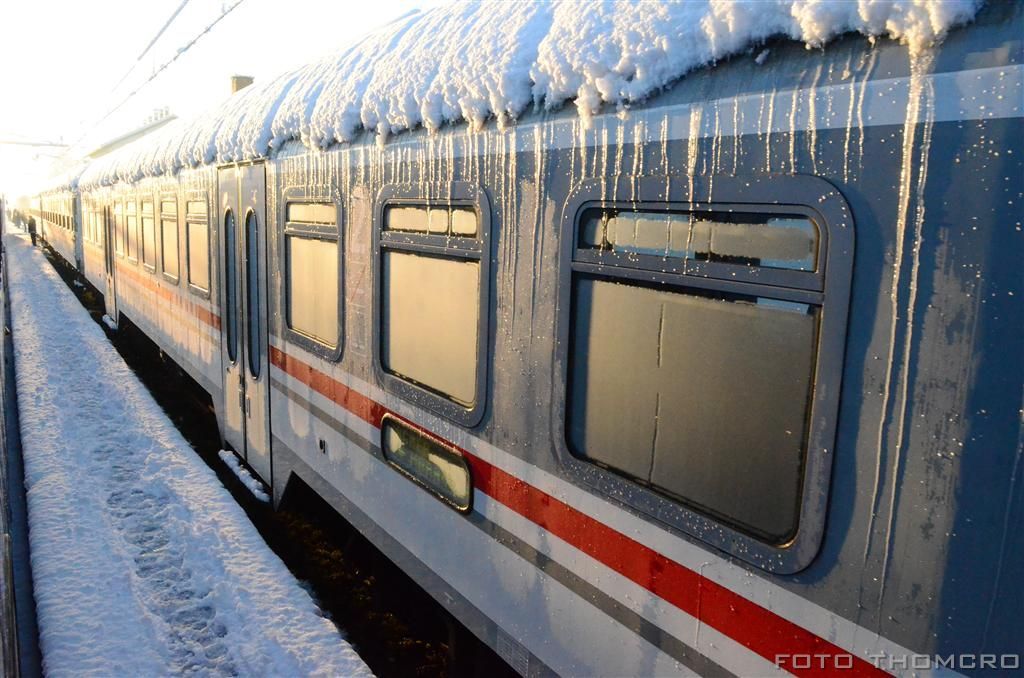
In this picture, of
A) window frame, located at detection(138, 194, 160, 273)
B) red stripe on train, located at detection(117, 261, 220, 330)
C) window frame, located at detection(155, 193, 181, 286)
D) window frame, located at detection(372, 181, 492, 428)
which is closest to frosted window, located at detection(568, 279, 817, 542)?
window frame, located at detection(372, 181, 492, 428)

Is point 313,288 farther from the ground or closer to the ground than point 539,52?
closer to the ground

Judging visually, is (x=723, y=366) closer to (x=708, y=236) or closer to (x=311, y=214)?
(x=708, y=236)

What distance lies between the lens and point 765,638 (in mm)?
1807

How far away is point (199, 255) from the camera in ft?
22.5

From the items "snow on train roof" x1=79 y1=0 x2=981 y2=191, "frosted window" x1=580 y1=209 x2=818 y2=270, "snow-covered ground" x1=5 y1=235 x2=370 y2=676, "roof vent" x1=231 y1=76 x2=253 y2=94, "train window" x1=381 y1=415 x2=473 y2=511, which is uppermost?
"roof vent" x1=231 y1=76 x2=253 y2=94

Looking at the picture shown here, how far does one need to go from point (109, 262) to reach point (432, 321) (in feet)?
42.8

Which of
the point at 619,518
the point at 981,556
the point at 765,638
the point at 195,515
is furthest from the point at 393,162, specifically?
the point at 195,515

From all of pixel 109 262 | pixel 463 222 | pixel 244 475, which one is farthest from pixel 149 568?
pixel 109 262

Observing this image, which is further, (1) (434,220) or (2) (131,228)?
(2) (131,228)

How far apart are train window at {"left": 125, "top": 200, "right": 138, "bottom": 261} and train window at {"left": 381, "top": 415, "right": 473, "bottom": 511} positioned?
28.3ft

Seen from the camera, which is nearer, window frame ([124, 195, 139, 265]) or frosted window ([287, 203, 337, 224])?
frosted window ([287, 203, 337, 224])

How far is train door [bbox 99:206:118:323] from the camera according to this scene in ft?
43.5

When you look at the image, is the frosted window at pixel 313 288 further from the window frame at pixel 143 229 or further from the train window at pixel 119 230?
the train window at pixel 119 230

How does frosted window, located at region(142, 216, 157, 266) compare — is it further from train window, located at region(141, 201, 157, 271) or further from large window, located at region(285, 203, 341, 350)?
large window, located at region(285, 203, 341, 350)
